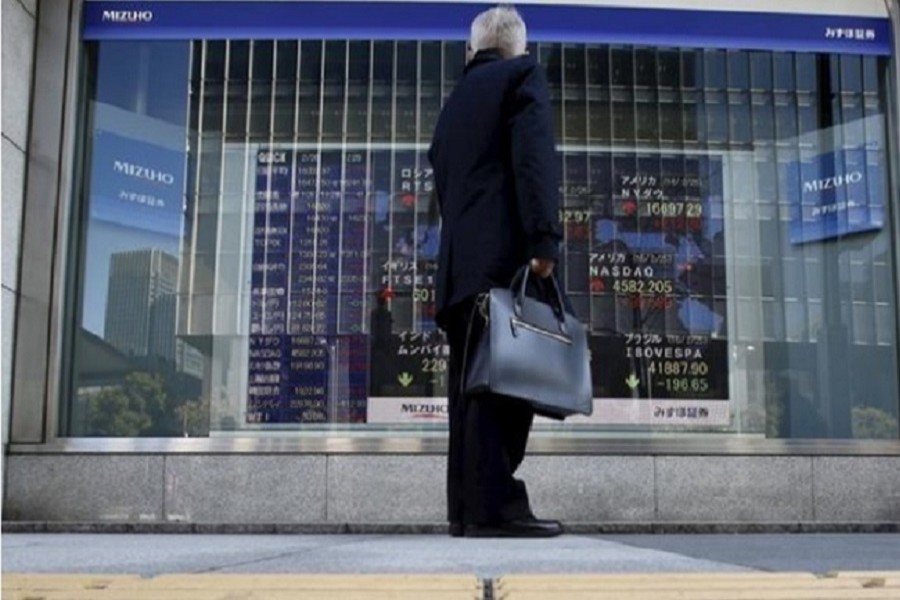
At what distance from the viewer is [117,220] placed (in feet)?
26.2

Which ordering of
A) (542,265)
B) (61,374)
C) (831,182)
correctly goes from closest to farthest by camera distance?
(542,265) → (61,374) → (831,182)

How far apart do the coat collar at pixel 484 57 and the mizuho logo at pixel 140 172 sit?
13.3 ft

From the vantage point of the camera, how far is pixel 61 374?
7.73m

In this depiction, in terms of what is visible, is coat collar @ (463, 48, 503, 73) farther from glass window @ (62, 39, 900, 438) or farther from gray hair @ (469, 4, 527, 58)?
glass window @ (62, 39, 900, 438)

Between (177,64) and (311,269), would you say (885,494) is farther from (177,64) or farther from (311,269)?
(177,64)

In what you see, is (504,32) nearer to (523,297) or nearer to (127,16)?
(523,297)

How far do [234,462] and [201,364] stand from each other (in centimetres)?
71

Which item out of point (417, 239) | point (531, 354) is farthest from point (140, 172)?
point (531, 354)

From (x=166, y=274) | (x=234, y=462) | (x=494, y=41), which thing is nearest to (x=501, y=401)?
(x=494, y=41)

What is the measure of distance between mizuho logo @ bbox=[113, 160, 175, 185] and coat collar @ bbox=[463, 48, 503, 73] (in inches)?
160

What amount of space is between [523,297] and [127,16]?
16.6ft

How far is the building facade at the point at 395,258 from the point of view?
299 inches

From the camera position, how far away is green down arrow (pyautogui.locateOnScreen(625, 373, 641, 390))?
26.1ft

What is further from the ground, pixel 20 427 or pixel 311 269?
pixel 311 269
